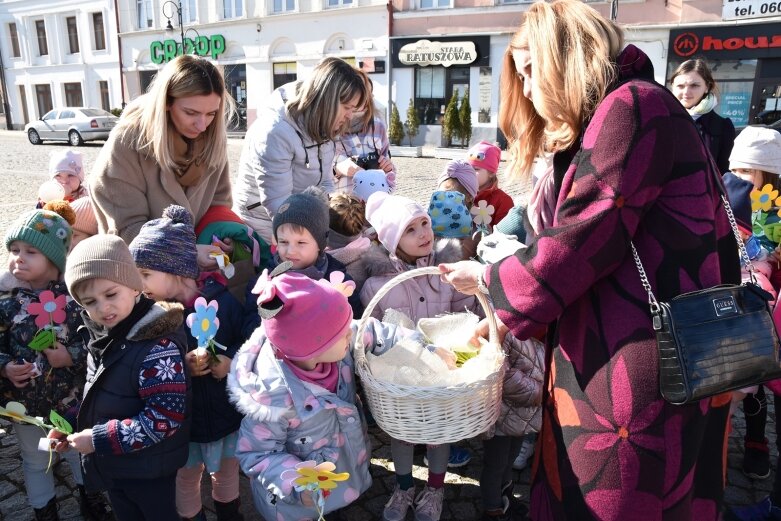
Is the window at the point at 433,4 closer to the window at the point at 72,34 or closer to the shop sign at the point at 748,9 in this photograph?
the shop sign at the point at 748,9

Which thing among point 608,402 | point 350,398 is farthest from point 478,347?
point 608,402

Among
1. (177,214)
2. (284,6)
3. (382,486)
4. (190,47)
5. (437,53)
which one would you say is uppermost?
(284,6)

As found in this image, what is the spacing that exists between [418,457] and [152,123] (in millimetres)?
2078

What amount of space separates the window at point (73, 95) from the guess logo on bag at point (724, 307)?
103 feet

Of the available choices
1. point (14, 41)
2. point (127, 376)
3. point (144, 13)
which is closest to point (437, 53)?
point (144, 13)

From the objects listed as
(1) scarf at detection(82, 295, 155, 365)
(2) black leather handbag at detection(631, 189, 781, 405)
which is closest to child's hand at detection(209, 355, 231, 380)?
(1) scarf at detection(82, 295, 155, 365)

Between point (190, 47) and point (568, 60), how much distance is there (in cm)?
2582

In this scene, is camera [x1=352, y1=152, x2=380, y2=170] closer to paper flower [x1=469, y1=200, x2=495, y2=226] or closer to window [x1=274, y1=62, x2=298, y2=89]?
paper flower [x1=469, y1=200, x2=495, y2=226]

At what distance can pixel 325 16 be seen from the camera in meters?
20.9

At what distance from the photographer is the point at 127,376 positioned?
1.98 meters

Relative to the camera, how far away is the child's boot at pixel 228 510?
2.46 meters

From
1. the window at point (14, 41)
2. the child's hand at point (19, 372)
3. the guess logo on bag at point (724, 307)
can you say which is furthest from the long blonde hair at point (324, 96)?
the window at point (14, 41)

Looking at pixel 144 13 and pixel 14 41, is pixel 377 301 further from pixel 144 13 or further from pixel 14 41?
pixel 14 41

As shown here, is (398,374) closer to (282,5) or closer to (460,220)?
(460,220)
